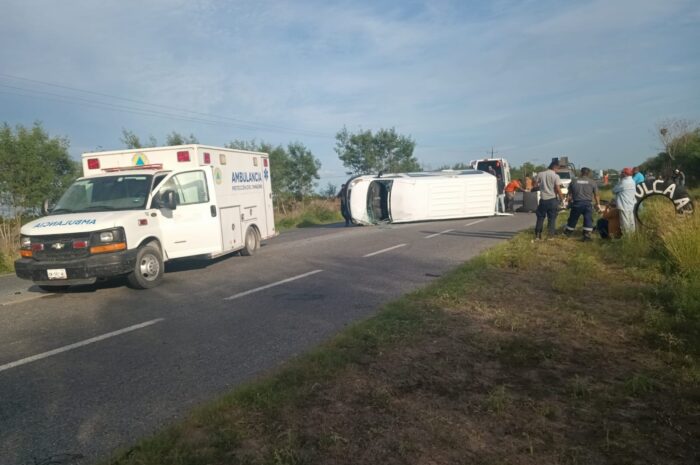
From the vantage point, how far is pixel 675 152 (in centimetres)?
3653

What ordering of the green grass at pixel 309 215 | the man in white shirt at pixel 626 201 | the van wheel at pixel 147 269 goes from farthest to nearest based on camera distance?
1. the green grass at pixel 309 215
2. the man in white shirt at pixel 626 201
3. the van wheel at pixel 147 269

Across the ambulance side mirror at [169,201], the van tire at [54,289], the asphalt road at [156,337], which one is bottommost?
the asphalt road at [156,337]

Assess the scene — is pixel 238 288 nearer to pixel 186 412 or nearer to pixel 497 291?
pixel 497 291

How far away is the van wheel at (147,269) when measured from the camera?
852cm

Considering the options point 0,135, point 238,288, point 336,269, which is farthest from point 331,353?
point 0,135

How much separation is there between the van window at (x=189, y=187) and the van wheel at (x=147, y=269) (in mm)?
1169

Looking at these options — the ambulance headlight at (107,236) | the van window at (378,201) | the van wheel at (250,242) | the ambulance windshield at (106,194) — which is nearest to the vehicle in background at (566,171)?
the van window at (378,201)

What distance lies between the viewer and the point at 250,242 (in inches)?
499

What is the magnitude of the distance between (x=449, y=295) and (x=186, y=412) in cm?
391

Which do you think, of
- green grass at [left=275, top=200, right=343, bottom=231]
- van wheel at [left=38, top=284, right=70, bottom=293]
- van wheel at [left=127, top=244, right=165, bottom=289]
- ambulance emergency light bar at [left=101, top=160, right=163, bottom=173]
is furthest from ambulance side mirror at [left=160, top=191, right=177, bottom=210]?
green grass at [left=275, top=200, right=343, bottom=231]

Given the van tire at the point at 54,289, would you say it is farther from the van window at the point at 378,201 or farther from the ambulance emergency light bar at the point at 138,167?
the van window at the point at 378,201

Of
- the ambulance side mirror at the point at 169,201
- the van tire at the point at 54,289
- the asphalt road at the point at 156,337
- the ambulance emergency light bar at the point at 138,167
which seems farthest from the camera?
the ambulance emergency light bar at the point at 138,167

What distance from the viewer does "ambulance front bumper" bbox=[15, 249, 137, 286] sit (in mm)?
7836

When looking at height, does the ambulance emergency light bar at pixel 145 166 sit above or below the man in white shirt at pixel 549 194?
above
